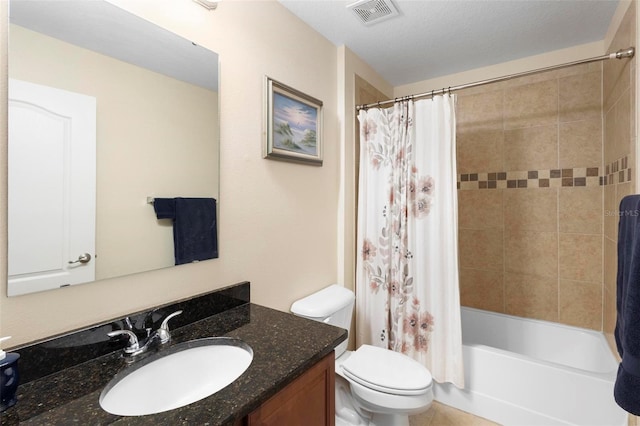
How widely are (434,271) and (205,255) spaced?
4.46 ft

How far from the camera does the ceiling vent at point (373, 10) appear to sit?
64.8 inches

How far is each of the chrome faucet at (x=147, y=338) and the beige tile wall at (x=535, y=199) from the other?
7.85 ft

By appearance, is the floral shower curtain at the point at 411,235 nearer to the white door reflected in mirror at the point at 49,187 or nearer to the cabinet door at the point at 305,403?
the cabinet door at the point at 305,403

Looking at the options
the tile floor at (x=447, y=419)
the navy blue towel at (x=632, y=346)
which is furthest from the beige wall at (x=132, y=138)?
the tile floor at (x=447, y=419)

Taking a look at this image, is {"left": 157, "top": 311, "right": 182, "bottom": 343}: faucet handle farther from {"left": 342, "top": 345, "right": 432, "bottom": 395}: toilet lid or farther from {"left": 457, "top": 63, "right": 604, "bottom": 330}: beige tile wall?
{"left": 457, "top": 63, "right": 604, "bottom": 330}: beige tile wall

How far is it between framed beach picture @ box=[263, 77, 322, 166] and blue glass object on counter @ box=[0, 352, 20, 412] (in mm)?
1147

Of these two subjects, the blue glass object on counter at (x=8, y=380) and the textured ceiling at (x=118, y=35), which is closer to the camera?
the blue glass object on counter at (x=8, y=380)

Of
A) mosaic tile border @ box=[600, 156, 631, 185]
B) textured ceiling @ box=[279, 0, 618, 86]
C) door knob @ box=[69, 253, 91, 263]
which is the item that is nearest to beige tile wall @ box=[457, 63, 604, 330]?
mosaic tile border @ box=[600, 156, 631, 185]

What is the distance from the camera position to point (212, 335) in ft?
3.61

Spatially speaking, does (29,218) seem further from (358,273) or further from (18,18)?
(358,273)

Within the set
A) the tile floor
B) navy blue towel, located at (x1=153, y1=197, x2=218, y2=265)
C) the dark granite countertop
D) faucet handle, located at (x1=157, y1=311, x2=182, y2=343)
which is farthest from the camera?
the tile floor

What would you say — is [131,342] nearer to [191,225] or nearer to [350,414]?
[191,225]

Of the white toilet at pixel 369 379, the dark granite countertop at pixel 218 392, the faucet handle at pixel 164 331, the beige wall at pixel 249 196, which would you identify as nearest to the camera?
the dark granite countertop at pixel 218 392

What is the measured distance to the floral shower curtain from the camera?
72.7 inches
